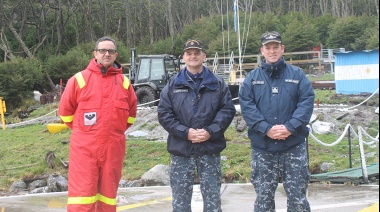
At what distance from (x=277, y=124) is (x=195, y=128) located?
0.74 meters

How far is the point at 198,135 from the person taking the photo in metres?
4.98

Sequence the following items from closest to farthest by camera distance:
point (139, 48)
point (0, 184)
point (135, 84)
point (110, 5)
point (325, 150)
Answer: point (0, 184)
point (325, 150)
point (135, 84)
point (139, 48)
point (110, 5)

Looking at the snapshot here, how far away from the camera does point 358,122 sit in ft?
48.9

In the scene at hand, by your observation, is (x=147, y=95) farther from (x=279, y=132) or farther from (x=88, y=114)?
(x=279, y=132)

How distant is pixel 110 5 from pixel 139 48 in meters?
Result: 7.00

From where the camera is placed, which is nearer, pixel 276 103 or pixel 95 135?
pixel 276 103

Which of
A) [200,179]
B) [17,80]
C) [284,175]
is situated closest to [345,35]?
[17,80]

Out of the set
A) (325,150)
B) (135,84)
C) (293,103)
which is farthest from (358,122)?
(293,103)

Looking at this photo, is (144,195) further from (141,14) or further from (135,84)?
(141,14)

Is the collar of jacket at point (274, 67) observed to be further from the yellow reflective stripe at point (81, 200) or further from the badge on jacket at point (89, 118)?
the yellow reflective stripe at point (81, 200)

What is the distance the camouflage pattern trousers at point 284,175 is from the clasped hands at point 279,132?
0.18 meters

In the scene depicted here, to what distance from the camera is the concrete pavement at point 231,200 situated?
664cm

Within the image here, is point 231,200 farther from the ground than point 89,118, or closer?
closer

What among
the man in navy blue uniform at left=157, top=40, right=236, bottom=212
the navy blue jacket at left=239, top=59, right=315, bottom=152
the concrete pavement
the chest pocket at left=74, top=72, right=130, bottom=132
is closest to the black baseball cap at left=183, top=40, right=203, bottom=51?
the man in navy blue uniform at left=157, top=40, right=236, bottom=212
